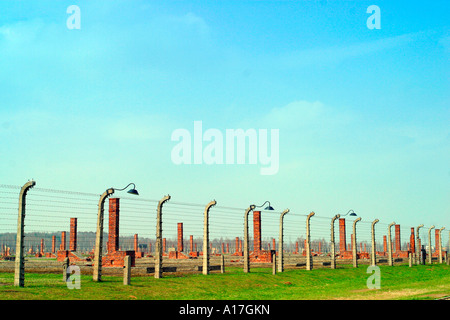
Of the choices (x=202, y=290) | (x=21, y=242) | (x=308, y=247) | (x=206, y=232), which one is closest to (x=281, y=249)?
(x=308, y=247)

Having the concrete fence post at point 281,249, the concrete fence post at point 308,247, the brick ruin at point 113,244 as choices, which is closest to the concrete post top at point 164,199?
the concrete fence post at point 281,249

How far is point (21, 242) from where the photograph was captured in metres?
14.3

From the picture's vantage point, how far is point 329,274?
86.3 feet

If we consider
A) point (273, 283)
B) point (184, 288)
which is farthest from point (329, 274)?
point (184, 288)

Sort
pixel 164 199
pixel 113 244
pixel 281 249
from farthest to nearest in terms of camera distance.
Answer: pixel 113 244 < pixel 281 249 < pixel 164 199

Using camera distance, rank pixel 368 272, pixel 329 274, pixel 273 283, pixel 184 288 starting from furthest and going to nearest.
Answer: pixel 368 272 < pixel 329 274 < pixel 273 283 < pixel 184 288

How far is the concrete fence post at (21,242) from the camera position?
13961mm

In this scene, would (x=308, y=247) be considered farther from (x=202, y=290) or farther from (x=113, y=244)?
(x=113, y=244)

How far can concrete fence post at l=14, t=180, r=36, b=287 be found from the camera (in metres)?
14.0

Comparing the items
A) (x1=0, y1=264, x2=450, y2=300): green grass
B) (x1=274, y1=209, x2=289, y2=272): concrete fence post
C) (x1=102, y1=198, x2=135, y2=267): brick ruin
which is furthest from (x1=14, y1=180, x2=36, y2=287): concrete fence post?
(x1=102, y1=198, x2=135, y2=267): brick ruin
